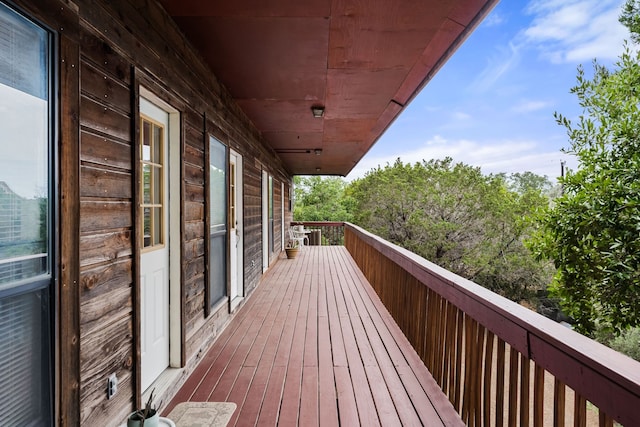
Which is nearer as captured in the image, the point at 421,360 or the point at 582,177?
the point at 421,360

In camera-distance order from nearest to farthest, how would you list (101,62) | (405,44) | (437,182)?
(101,62) < (405,44) < (437,182)

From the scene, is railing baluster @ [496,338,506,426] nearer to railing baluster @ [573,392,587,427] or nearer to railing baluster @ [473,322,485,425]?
railing baluster @ [473,322,485,425]

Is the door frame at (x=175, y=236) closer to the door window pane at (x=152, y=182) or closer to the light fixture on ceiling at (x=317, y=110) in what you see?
the door window pane at (x=152, y=182)

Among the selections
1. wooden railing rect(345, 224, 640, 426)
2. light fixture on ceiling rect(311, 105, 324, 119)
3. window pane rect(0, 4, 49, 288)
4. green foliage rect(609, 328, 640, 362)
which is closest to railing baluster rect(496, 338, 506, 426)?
wooden railing rect(345, 224, 640, 426)

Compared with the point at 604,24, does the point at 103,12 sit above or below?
below

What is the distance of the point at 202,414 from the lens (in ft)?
7.55

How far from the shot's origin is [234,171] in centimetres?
478

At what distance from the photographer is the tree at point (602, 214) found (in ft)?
14.6

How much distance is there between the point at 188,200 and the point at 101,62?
50.3 inches

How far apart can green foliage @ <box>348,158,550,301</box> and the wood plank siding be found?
12065 millimetres

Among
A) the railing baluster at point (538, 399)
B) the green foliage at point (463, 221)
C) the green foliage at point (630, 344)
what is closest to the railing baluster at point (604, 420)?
the railing baluster at point (538, 399)

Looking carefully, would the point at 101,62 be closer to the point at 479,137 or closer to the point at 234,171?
the point at 234,171

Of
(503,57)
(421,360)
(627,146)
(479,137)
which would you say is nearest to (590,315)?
(627,146)

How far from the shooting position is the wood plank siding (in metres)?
1.43
